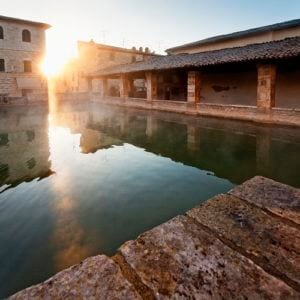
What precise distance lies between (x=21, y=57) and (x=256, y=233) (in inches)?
1343

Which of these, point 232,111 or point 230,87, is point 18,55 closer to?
point 230,87

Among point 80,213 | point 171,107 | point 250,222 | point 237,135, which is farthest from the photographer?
point 171,107

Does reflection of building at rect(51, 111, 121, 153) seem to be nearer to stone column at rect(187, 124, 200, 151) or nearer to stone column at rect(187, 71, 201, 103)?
stone column at rect(187, 124, 200, 151)

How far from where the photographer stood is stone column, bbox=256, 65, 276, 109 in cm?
1366

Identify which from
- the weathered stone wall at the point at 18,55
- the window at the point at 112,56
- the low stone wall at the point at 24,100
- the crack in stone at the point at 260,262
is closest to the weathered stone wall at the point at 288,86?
the crack in stone at the point at 260,262

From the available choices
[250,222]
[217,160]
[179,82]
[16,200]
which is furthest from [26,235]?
[179,82]

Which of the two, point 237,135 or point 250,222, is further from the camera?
point 237,135

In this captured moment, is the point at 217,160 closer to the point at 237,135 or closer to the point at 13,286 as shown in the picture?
the point at 237,135

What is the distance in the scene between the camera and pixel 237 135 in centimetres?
1116

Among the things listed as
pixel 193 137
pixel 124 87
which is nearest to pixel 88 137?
pixel 193 137

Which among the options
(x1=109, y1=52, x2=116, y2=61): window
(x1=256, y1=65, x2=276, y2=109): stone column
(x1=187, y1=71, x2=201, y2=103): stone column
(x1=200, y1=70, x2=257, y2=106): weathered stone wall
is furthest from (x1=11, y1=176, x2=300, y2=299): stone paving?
(x1=109, y1=52, x2=116, y2=61): window

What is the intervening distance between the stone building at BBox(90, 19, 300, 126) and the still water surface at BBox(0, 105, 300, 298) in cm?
278

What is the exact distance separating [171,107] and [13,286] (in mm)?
17760

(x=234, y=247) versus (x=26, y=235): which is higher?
(x=234, y=247)
